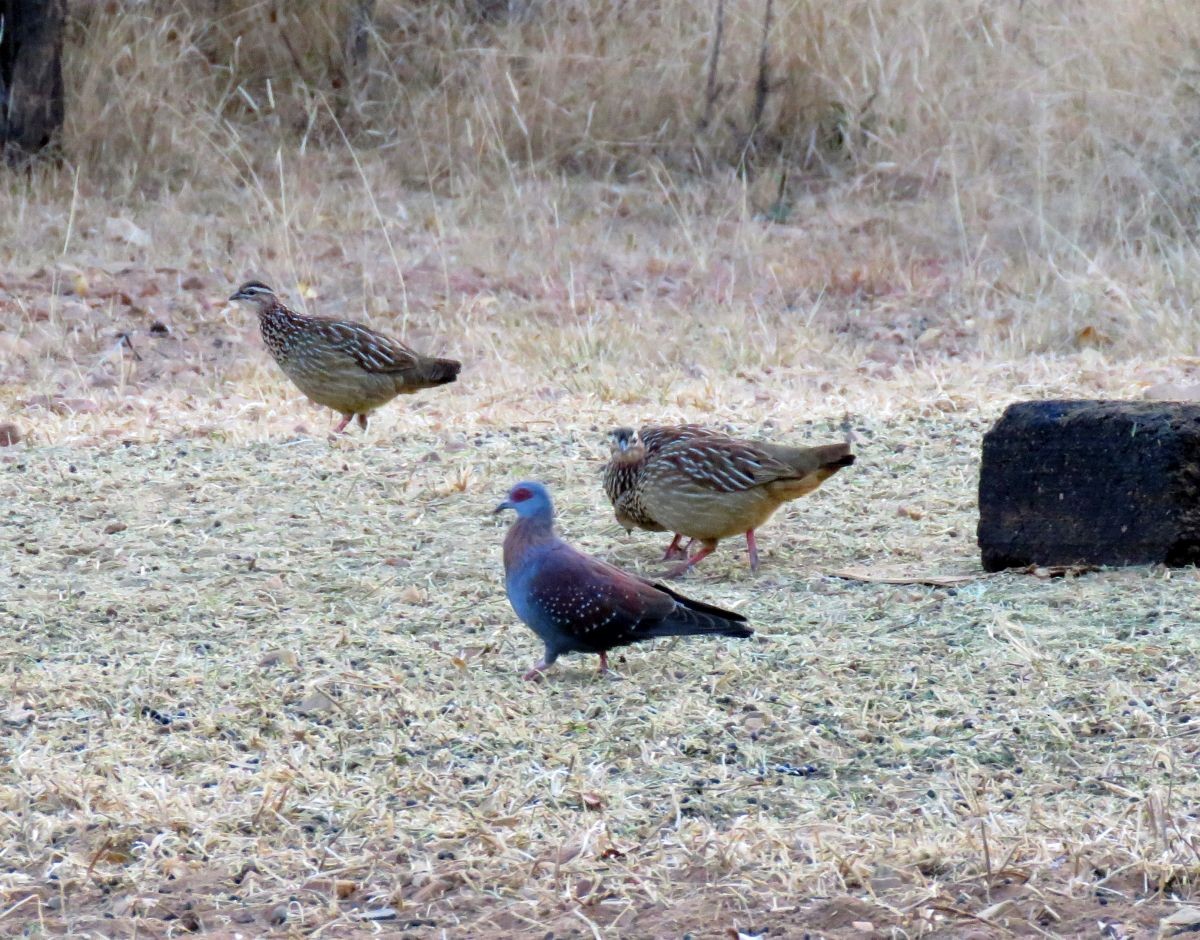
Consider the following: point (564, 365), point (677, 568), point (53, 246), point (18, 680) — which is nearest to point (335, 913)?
point (18, 680)

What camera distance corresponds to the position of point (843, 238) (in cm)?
1280

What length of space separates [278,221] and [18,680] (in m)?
8.44

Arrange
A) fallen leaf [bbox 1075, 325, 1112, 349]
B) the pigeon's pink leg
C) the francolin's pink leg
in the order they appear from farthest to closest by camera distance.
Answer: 1. fallen leaf [bbox 1075, 325, 1112, 349]
2. the pigeon's pink leg
3. the francolin's pink leg

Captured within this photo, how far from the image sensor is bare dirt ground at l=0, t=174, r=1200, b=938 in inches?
129

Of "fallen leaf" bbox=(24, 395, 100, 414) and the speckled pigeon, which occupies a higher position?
the speckled pigeon

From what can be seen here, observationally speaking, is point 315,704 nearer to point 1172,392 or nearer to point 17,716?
point 17,716

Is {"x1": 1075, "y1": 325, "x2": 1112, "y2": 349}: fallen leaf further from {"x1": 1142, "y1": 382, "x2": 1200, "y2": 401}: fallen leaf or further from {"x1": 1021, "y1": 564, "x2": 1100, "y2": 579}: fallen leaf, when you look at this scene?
{"x1": 1021, "y1": 564, "x2": 1100, "y2": 579}: fallen leaf

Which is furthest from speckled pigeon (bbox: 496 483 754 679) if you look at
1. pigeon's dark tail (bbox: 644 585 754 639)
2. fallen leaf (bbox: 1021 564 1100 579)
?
fallen leaf (bbox: 1021 564 1100 579)

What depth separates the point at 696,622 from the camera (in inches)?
173

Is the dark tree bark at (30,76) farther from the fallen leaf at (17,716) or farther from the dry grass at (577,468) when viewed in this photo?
the fallen leaf at (17,716)

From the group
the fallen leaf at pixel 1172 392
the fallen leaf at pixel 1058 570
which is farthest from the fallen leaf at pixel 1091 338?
the fallen leaf at pixel 1058 570

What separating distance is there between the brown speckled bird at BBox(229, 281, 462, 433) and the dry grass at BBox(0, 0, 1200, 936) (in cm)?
27

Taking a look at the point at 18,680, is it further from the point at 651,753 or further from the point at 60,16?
the point at 60,16

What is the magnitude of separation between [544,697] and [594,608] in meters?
0.27
